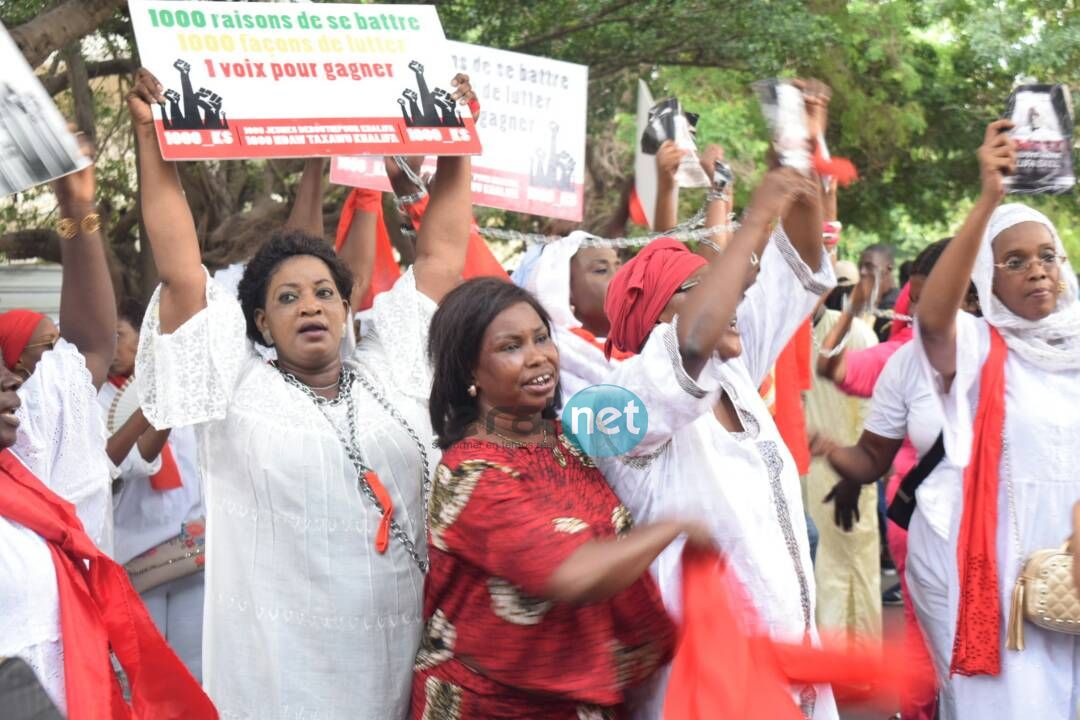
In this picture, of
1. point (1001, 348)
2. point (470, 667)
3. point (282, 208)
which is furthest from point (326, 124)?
point (282, 208)

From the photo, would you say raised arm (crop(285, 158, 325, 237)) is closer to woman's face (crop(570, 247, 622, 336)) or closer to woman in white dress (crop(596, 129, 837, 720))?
woman's face (crop(570, 247, 622, 336))

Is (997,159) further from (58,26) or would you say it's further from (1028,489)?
(58,26)

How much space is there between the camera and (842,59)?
12938 millimetres

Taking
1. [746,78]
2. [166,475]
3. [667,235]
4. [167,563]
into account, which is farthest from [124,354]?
[746,78]

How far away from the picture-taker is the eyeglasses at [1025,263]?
3941 mm

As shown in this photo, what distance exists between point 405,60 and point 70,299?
3.79 feet

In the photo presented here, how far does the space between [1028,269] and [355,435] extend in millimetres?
2000

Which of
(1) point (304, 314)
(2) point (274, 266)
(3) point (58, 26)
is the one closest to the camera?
(1) point (304, 314)

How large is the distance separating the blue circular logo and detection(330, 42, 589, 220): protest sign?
95.7 inches

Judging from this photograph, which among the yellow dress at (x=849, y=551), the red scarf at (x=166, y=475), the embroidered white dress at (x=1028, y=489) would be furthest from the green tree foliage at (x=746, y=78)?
the embroidered white dress at (x=1028, y=489)

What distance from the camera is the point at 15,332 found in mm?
3996

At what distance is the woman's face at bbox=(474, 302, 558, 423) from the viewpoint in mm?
2883

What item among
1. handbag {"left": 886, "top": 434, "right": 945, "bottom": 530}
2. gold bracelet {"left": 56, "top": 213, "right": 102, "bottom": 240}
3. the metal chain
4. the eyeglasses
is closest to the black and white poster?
the eyeglasses

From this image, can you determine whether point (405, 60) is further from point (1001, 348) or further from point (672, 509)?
point (1001, 348)
